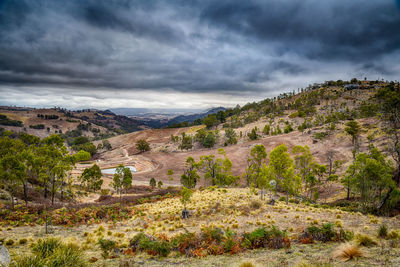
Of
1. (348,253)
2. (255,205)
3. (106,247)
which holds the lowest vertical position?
(255,205)

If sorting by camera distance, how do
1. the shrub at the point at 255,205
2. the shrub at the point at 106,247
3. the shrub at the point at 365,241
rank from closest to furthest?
the shrub at the point at 365,241 < the shrub at the point at 106,247 < the shrub at the point at 255,205

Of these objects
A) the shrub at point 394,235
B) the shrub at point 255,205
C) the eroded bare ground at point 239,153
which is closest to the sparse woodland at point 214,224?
the shrub at point 394,235

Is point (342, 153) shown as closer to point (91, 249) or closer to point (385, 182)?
point (385, 182)

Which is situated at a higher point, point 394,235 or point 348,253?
point 348,253

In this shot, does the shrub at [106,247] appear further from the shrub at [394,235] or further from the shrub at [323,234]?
the shrub at [394,235]

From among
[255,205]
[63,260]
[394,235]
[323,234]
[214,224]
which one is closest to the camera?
[63,260]

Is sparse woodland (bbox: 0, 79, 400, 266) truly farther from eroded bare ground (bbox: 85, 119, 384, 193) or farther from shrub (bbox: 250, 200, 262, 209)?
eroded bare ground (bbox: 85, 119, 384, 193)

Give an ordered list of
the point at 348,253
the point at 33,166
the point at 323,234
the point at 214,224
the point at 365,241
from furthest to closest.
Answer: the point at 33,166, the point at 214,224, the point at 323,234, the point at 365,241, the point at 348,253

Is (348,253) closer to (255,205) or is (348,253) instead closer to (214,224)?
(214,224)

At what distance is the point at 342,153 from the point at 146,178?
7265 cm

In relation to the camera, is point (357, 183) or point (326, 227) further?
point (357, 183)

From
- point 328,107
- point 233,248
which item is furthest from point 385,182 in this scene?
point 328,107

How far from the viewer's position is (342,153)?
63656 mm

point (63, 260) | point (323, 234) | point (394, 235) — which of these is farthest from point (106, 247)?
point (394, 235)
